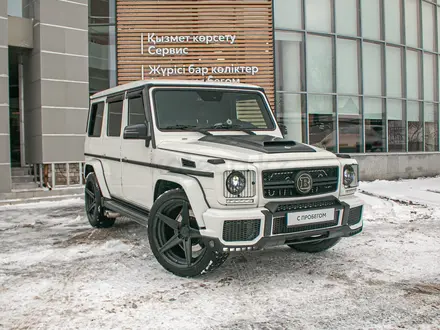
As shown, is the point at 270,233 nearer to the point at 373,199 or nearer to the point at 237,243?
the point at 237,243

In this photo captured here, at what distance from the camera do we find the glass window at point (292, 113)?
13172mm

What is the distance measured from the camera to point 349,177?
4336 millimetres

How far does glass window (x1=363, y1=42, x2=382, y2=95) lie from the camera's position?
1437 centimetres

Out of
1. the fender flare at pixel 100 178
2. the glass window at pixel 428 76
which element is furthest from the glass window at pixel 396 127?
the fender flare at pixel 100 178

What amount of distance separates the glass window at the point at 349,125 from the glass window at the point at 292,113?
4.43 feet

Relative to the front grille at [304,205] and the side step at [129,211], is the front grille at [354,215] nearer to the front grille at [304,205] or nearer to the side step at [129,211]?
the front grille at [304,205]

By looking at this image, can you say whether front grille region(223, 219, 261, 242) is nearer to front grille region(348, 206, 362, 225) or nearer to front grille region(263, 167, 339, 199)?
front grille region(263, 167, 339, 199)

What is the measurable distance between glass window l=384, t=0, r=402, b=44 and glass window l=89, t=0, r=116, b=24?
9088 millimetres

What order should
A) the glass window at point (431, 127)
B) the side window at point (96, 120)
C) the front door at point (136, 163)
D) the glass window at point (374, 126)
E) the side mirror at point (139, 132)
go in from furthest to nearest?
the glass window at point (431, 127)
the glass window at point (374, 126)
the side window at point (96, 120)
the front door at point (136, 163)
the side mirror at point (139, 132)

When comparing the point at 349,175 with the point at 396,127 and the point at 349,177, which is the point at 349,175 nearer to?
the point at 349,177

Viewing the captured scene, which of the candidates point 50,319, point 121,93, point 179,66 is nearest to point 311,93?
point 179,66

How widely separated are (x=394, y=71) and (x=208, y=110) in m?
12.0

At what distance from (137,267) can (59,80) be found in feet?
27.6

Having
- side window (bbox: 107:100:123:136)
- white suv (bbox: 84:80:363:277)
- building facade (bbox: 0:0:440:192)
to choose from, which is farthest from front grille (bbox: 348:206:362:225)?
building facade (bbox: 0:0:440:192)
